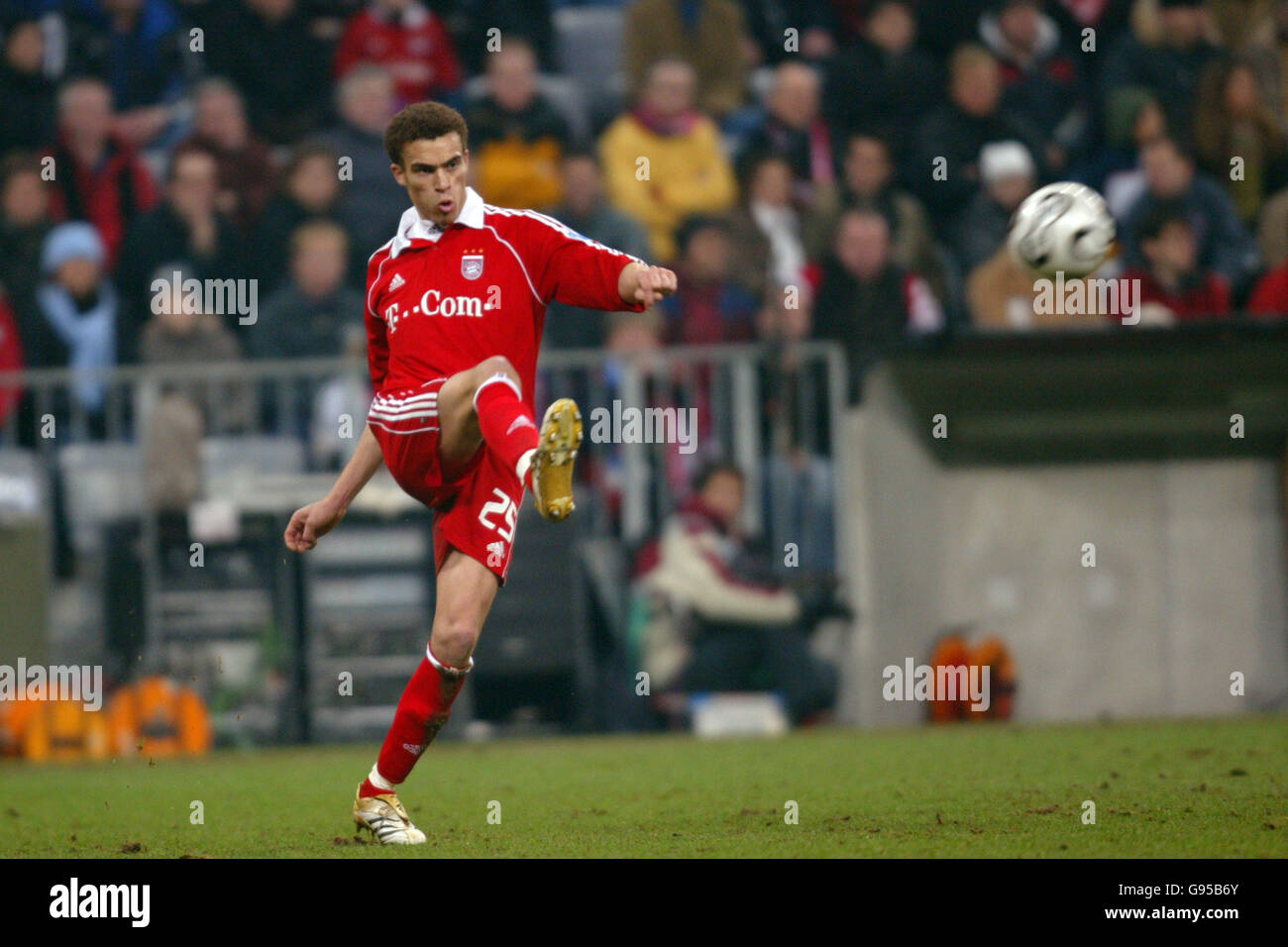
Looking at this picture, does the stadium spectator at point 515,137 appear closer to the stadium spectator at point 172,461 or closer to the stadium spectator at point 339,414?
the stadium spectator at point 339,414

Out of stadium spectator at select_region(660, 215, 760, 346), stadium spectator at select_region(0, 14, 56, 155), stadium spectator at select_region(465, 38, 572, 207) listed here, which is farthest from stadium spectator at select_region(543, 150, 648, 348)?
stadium spectator at select_region(0, 14, 56, 155)

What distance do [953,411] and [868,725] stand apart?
2.21m

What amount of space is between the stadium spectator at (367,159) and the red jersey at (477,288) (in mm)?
7409

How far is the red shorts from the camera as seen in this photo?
22.2 ft

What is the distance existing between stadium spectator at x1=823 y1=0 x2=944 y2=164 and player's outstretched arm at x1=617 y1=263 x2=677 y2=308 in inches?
334

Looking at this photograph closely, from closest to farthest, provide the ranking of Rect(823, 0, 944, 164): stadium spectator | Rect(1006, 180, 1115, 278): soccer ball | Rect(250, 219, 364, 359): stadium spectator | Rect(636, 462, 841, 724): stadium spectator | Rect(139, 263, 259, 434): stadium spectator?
Rect(1006, 180, 1115, 278): soccer ball
Rect(636, 462, 841, 724): stadium spectator
Rect(139, 263, 259, 434): stadium spectator
Rect(250, 219, 364, 359): stadium spectator
Rect(823, 0, 944, 164): stadium spectator

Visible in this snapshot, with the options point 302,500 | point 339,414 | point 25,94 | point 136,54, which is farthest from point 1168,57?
point 25,94

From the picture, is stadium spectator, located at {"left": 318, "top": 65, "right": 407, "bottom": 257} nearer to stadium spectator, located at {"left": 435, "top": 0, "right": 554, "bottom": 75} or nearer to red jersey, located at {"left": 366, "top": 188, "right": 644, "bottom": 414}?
stadium spectator, located at {"left": 435, "top": 0, "right": 554, "bottom": 75}

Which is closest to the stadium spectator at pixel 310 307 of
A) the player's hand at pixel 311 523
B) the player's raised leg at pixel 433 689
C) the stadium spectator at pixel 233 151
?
the stadium spectator at pixel 233 151

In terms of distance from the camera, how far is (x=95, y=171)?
14930mm

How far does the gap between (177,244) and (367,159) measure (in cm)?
152

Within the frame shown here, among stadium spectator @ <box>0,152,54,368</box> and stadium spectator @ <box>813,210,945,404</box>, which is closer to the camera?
stadium spectator @ <box>813,210,945,404</box>
